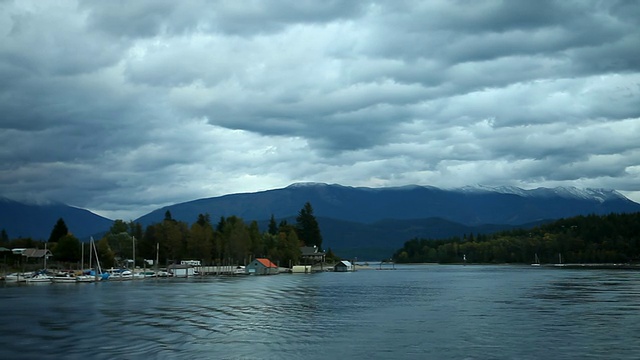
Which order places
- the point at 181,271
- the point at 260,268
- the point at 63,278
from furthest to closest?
1. the point at 260,268
2. the point at 181,271
3. the point at 63,278

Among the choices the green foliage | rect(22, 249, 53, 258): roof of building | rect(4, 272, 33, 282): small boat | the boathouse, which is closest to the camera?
rect(4, 272, 33, 282): small boat

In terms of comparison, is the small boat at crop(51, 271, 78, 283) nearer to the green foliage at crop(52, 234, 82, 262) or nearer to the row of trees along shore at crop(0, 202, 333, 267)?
the green foliage at crop(52, 234, 82, 262)

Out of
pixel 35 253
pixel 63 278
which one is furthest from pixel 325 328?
pixel 35 253

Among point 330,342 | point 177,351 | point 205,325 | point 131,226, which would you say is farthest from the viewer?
point 131,226

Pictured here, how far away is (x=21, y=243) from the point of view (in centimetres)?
17850

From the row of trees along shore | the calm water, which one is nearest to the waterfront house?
the row of trees along shore

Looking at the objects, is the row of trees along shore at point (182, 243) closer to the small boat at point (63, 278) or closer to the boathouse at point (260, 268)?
the boathouse at point (260, 268)

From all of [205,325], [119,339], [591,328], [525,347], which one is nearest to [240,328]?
[205,325]

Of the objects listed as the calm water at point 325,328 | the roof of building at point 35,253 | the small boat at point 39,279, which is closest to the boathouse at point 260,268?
the roof of building at point 35,253

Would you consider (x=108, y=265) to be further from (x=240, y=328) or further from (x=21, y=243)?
(x=240, y=328)

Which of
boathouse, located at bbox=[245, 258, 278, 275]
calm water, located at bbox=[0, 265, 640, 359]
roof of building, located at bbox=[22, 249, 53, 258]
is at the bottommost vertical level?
calm water, located at bbox=[0, 265, 640, 359]

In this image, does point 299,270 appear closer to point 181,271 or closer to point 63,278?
point 181,271

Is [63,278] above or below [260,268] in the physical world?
above

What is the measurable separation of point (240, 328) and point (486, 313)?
21954 millimetres
